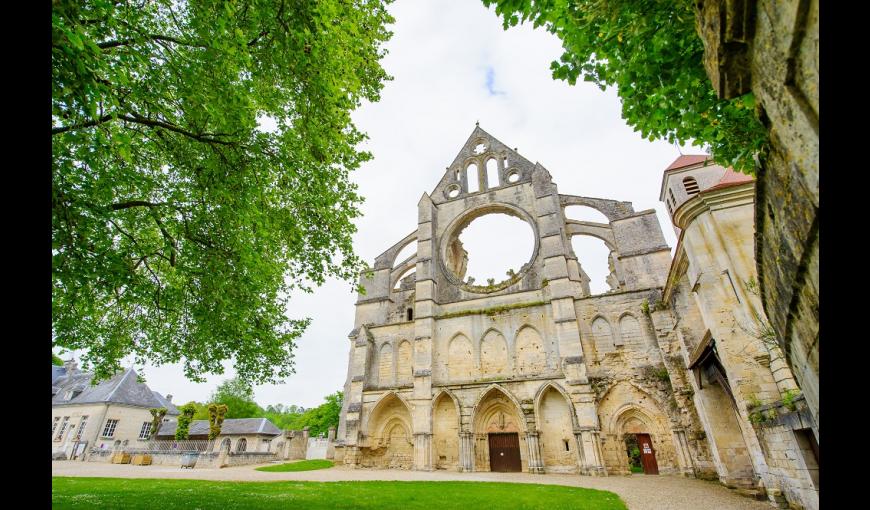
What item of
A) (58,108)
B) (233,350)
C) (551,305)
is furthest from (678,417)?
(58,108)

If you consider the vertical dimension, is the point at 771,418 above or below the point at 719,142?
below

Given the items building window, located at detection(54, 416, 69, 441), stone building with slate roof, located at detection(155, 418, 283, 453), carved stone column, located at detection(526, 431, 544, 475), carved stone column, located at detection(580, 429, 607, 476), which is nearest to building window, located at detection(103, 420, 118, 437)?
stone building with slate roof, located at detection(155, 418, 283, 453)

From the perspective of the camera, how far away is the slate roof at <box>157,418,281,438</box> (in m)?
32.3

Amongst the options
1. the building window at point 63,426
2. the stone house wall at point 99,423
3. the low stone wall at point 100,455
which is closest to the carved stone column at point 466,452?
the low stone wall at point 100,455

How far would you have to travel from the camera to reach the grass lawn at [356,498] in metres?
7.60

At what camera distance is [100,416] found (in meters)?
29.4

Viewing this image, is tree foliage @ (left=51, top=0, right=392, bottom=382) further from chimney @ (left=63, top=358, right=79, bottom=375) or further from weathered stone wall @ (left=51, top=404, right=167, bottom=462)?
chimney @ (left=63, top=358, right=79, bottom=375)

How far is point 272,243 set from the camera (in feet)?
27.3

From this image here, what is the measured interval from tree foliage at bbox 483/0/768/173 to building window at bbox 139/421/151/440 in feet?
134

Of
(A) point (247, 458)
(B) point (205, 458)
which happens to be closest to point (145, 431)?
(A) point (247, 458)
